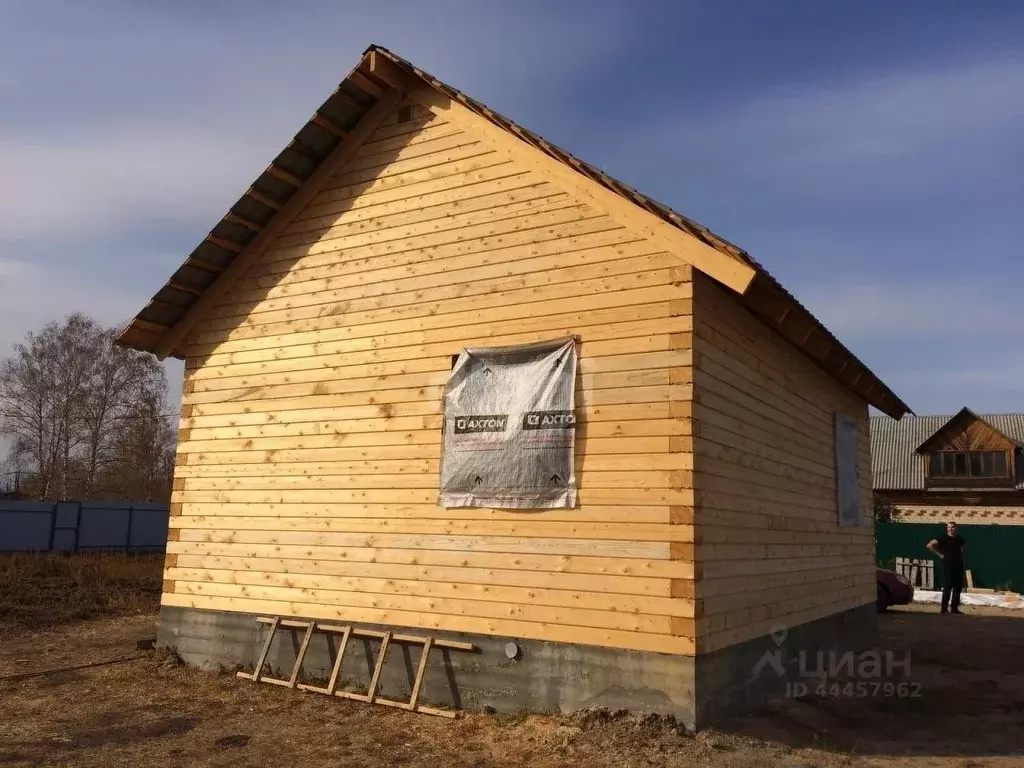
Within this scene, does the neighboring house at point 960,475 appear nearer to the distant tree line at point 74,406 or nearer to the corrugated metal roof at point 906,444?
the corrugated metal roof at point 906,444

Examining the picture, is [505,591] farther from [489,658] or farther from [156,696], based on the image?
[156,696]

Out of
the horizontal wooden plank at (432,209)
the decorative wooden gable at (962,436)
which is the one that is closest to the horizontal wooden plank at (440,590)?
the horizontal wooden plank at (432,209)

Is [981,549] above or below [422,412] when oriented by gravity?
below

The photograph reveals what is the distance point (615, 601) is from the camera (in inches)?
300

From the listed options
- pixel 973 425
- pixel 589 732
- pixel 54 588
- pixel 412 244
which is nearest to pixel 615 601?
pixel 589 732

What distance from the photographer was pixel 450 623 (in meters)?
8.61

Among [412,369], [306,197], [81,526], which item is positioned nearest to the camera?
[412,369]

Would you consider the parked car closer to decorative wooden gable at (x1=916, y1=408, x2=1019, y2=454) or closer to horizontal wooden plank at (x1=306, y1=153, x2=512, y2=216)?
horizontal wooden plank at (x1=306, y1=153, x2=512, y2=216)

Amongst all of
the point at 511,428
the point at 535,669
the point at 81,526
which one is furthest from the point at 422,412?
the point at 81,526

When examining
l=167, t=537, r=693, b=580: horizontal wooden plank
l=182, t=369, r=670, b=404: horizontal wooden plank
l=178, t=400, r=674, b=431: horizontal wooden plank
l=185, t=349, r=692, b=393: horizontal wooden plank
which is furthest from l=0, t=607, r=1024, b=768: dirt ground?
l=185, t=349, r=692, b=393: horizontal wooden plank

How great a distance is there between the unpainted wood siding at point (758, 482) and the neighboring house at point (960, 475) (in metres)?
26.8

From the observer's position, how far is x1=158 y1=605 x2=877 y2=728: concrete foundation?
23.9ft

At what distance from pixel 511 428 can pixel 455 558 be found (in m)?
1.54

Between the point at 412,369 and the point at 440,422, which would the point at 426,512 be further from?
the point at 412,369
